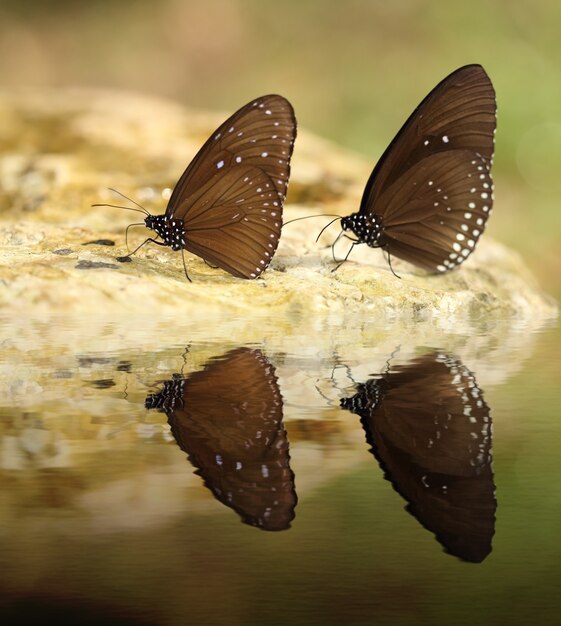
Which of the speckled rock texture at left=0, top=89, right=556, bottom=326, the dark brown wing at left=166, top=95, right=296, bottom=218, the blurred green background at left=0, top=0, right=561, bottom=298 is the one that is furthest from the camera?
the blurred green background at left=0, top=0, right=561, bottom=298

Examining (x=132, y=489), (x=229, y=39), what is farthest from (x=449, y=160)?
(x=229, y=39)

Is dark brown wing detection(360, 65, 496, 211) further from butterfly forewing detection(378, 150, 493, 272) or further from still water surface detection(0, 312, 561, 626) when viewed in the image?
still water surface detection(0, 312, 561, 626)

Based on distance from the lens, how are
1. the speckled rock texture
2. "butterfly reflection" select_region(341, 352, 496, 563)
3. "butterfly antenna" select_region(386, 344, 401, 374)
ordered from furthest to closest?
the speckled rock texture → "butterfly antenna" select_region(386, 344, 401, 374) → "butterfly reflection" select_region(341, 352, 496, 563)

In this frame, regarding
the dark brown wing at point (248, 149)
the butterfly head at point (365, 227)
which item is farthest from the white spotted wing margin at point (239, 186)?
the butterfly head at point (365, 227)

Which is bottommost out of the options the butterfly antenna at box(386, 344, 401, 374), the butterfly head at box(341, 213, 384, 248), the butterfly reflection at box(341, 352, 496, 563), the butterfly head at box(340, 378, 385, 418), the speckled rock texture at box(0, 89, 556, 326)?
the speckled rock texture at box(0, 89, 556, 326)

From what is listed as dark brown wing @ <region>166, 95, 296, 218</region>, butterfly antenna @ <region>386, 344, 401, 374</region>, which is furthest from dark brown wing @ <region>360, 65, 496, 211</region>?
butterfly antenna @ <region>386, 344, 401, 374</region>

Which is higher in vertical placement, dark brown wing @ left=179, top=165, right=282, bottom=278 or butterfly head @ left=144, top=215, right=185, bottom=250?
dark brown wing @ left=179, top=165, right=282, bottom=278

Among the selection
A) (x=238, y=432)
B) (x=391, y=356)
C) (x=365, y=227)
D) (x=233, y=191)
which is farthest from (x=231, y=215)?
(x=238, y=432)
